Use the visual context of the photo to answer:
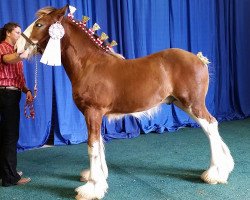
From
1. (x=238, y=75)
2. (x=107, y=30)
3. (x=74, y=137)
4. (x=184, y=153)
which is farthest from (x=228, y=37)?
(x=74, y=137)

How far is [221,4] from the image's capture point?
5512mm

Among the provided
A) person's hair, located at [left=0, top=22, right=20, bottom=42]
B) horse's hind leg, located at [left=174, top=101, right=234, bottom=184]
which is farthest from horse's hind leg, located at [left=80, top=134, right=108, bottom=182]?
person's hair, located at [left=0, top=22, right=20, bottom=42]

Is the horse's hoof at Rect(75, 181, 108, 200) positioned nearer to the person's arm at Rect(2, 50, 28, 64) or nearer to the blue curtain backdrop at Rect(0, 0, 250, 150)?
the person's arm at Rect(2, 50, 28, 64)

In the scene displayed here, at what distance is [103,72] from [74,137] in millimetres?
2061

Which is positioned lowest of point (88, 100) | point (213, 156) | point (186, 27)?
point (213, 156)

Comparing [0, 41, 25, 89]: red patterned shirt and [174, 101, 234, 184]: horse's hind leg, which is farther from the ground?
[0, 41, 25, 89]: red patterned shirt

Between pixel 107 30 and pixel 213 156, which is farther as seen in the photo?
pixel 107 30

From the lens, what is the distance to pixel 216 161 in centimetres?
286

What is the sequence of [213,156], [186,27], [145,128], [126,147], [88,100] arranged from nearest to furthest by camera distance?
[88,100] < [213,156] < [126,147] < [145,128] < [186,27]

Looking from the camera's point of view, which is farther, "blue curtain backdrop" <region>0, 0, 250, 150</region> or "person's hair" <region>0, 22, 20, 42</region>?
"blue curtain backdrop" <region>0, 0, 250, 150</region>

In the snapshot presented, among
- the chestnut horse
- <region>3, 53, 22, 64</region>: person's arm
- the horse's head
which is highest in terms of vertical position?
the horse's head

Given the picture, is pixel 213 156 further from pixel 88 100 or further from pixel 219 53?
pixel 219 53

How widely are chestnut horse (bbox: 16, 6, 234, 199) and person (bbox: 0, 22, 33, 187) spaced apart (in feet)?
1.19

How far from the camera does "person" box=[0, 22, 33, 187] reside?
2.88 metres
